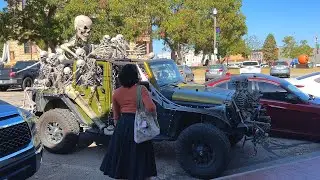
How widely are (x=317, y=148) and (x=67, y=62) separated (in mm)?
5044

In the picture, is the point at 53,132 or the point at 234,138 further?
the point at 53,132

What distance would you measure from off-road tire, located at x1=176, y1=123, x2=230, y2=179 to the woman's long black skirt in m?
1.37

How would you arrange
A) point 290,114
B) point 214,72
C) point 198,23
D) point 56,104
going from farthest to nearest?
1. point 198,23
2. point 214,72
3. point 290,114
4. point 56,104

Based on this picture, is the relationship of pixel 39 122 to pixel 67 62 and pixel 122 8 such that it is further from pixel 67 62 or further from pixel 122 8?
pixel 122 8

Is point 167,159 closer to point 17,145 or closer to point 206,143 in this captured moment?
point 206,143

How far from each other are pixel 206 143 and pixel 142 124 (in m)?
1.70

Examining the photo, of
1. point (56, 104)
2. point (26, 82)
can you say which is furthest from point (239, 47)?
point (56, 104)

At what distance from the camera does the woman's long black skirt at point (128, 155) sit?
5023 mm

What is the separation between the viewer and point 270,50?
348 ft

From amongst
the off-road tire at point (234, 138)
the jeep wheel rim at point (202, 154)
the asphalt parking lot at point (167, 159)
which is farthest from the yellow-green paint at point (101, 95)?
the off-road tire at point (234, 138)

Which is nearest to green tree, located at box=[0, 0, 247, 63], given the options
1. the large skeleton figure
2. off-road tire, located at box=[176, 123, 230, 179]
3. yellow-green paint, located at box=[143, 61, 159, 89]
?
the large skeleton figure

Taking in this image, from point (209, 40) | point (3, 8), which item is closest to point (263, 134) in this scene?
point (3, 8)

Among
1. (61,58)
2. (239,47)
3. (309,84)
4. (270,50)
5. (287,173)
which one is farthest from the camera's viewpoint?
(270,50)

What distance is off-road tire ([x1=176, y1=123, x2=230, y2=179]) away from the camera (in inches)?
245
